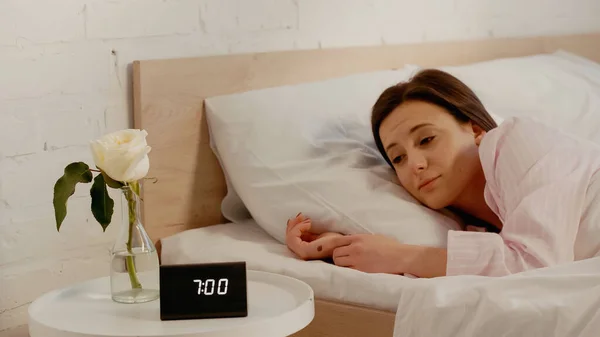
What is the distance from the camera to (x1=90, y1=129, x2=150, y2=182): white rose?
1434 mm

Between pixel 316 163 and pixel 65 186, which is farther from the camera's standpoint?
pixel 316 163

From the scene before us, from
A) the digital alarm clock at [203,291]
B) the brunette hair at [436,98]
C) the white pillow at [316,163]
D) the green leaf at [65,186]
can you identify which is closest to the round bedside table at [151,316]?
the digital alarm clock at [203,291]

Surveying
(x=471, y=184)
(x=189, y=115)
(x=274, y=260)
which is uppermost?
(x=189, y=115)

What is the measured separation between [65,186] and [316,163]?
598 mm

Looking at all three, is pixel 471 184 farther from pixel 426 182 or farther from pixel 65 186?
pixel 65 186

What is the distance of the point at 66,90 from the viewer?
180 cm

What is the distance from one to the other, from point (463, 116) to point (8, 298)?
93 centimetres

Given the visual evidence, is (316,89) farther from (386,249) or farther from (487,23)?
(487,23)

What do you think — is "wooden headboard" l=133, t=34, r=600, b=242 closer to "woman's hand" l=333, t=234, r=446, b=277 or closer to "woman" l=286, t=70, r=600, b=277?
"woman" l=286, t=70, r=600, b=277

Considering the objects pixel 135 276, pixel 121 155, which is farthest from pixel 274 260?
pixel 121 155

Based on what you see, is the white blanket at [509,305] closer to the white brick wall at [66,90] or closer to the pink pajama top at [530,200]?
the pink pajama top at [530,200]

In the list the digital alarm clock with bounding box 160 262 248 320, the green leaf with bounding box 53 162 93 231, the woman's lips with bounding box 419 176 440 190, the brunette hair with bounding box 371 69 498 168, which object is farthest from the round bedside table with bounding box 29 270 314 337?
the brunette hair with bounding box 371 69 498 168

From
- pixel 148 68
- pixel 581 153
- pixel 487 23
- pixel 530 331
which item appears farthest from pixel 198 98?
pixel 487 23

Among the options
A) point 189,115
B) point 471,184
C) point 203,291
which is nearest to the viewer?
point 203,291
